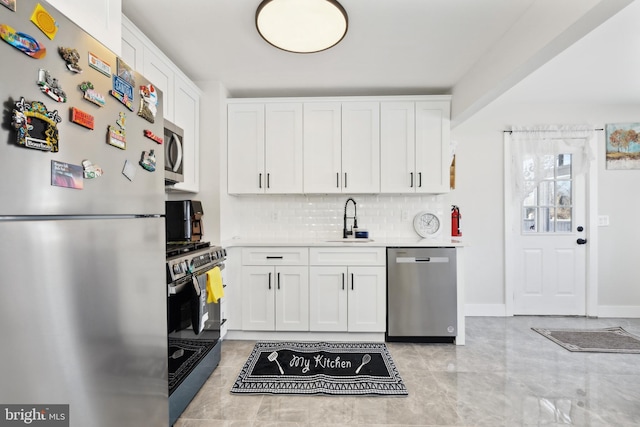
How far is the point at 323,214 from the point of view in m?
3.46

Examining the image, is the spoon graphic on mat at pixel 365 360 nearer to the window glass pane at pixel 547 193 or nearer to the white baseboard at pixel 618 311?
the window glass pane at pixel 547 193

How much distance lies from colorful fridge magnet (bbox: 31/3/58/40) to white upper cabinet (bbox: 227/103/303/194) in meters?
2.30

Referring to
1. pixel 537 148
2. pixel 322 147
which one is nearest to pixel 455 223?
pixel 537 148

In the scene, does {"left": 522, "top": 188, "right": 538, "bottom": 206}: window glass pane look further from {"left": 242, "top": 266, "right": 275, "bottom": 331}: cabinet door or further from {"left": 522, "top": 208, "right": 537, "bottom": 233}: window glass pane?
{"left": 242, "top": 266, "right": 275, "bottom": 331}: cabinet door

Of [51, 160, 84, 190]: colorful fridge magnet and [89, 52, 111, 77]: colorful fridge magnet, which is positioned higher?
[89, 52, 111, 77]: colorful fridge magnet

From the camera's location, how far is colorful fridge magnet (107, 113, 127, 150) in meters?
1.04

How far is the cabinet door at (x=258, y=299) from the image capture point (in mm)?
2877

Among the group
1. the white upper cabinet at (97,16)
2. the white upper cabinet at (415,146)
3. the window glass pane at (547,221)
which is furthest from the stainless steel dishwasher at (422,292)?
the white upper cabinet at (97,16)

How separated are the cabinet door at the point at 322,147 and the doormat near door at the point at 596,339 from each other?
104 inches

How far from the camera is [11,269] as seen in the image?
708 mm

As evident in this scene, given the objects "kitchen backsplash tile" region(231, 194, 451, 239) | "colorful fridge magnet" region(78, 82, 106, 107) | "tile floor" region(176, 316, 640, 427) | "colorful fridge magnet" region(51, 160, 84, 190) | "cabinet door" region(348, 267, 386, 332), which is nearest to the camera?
"colorful fridge magnet" region(51, 160, 84, 190)

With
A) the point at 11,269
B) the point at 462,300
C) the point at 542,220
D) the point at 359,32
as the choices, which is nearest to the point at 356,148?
the point at 359,32

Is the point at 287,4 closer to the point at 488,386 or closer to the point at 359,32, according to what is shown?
the point at 359,32

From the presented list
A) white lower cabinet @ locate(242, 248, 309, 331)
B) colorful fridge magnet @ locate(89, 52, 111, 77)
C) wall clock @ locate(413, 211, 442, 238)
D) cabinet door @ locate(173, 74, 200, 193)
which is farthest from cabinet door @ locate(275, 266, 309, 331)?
colorful fridge magnet @ locate(89, 52, 111, 77)
